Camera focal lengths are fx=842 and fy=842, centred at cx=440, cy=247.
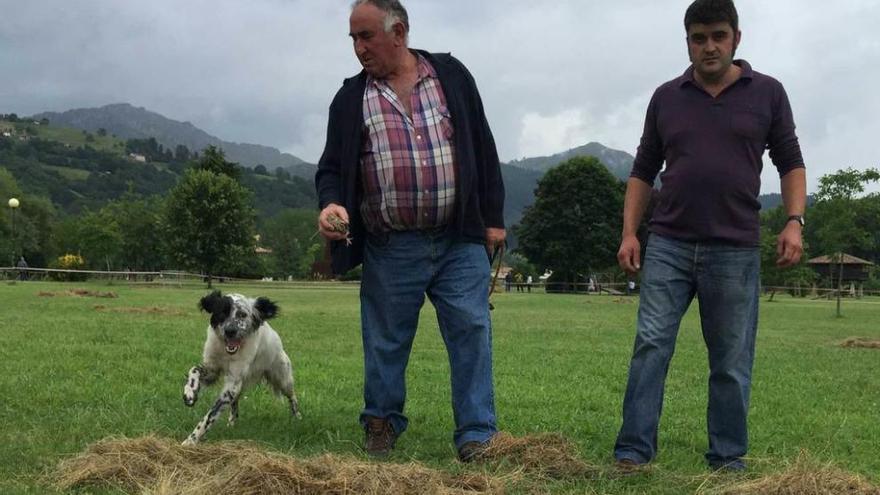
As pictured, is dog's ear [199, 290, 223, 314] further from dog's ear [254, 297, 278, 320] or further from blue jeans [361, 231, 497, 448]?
blue jeans [361, 231, 497, 448]

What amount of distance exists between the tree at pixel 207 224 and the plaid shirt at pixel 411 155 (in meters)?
49.9

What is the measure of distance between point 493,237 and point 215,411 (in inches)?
87.7

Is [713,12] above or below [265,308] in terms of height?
above

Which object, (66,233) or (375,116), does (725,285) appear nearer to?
(375,116)

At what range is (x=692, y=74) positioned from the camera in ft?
16.1

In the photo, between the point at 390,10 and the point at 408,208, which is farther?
the point at 408,208

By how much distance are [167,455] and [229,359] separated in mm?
1823

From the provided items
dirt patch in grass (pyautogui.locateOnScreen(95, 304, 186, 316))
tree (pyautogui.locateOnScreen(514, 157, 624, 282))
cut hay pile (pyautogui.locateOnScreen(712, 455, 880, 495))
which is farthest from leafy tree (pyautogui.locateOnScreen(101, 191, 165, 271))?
cut hay pile (pyautogui.locateOnScreen(712, 455, 880, 495))

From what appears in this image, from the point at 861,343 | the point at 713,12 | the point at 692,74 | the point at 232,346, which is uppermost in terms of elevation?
the point at 713,12

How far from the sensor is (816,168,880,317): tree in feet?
92.7

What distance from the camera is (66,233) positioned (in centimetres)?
8994

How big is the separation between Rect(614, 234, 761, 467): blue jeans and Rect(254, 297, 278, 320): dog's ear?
3058 millimetres

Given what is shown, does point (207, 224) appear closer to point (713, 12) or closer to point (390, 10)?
point (390, 10)

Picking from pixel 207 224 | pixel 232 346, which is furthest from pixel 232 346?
pixel 207 224
